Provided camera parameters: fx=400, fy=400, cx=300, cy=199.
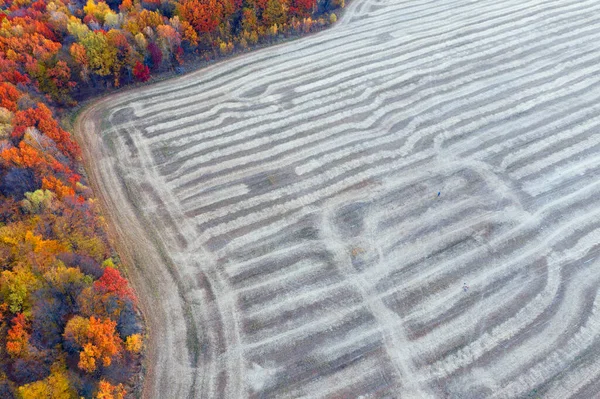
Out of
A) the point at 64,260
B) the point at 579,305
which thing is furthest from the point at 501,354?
the point at 64,260

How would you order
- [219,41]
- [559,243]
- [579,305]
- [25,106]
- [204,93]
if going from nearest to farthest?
[579,305], [559,243], [25,106], [204,93], [219,41]

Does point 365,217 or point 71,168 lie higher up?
point 71,168

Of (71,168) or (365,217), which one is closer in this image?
(365,217)

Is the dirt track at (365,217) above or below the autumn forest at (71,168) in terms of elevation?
below

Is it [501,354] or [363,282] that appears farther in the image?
[363,282]

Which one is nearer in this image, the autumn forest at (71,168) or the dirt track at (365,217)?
the autumn forest at (71,168)

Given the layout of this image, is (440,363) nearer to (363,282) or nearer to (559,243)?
(363,282)

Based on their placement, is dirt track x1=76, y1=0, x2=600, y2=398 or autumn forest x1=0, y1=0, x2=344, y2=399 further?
dirt track x1=76, y1=0, x2=600, y2=398

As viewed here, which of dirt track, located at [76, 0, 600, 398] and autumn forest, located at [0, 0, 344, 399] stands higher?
autumn forest, located at [0, 0, 344, 399]
